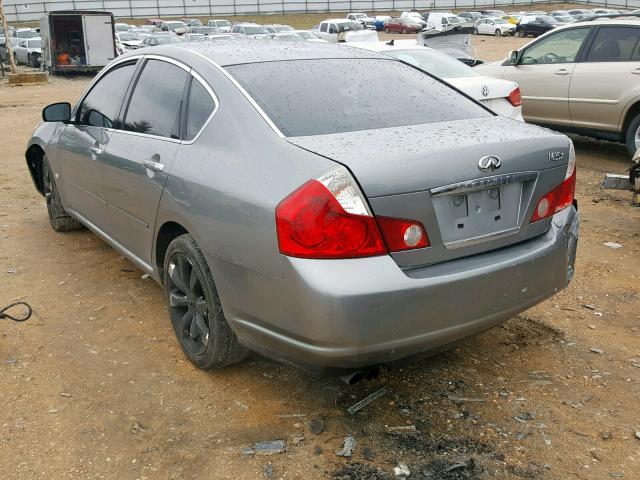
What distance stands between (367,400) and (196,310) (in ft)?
3.25

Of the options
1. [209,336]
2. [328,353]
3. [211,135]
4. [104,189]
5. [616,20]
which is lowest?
[209,336]

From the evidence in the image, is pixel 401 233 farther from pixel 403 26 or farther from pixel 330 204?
pixel 403 26

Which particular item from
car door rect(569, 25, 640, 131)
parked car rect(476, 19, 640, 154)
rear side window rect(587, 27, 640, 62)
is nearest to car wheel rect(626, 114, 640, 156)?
parked car rect(476, 19, 640, 154)

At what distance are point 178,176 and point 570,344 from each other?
238 cm

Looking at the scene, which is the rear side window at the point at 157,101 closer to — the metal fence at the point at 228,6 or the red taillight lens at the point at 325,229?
the red taillight lens at the point at 325,229

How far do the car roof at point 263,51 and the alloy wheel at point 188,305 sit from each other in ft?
3.57

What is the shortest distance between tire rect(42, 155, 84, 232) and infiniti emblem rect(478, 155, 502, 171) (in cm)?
401

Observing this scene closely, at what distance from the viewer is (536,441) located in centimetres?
291

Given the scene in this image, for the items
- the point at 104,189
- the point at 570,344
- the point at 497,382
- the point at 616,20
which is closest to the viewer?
the point at 497,382

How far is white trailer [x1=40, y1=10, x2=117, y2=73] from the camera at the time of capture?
26.4 m

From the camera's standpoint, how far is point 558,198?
3.18m

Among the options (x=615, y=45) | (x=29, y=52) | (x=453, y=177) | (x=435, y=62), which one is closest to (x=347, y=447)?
(x=453, y=177)

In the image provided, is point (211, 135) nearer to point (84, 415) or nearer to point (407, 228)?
point (407, 228)

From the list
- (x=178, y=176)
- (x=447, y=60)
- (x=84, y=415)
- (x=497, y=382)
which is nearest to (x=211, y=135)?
(x=178, y=176)
